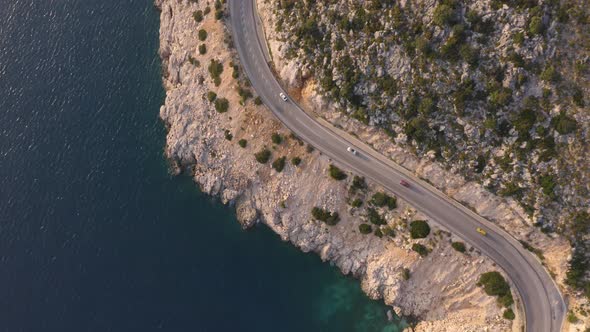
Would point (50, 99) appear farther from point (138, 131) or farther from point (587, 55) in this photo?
point (587, 55)

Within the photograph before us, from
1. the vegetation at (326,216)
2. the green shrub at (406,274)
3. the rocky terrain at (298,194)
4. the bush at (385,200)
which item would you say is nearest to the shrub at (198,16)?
the rocky terrain at (298,194)

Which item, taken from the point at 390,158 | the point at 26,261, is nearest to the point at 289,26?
the point at 390,158

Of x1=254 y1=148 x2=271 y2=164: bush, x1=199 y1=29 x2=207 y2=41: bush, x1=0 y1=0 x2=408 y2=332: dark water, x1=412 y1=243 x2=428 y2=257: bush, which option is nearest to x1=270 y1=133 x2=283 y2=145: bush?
x1=254 y1=148 x2=271 y2=164: bush

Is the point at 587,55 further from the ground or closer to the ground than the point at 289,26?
further from the ground

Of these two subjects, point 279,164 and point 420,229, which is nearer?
point 420,229

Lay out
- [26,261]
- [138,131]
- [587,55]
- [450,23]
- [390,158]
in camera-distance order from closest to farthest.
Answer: [587,55], [450,23], [390,158], [26,261], [138,131]

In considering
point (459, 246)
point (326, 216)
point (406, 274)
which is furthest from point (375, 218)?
point (459, 246)

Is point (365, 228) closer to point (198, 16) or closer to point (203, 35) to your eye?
point (203, 35)
